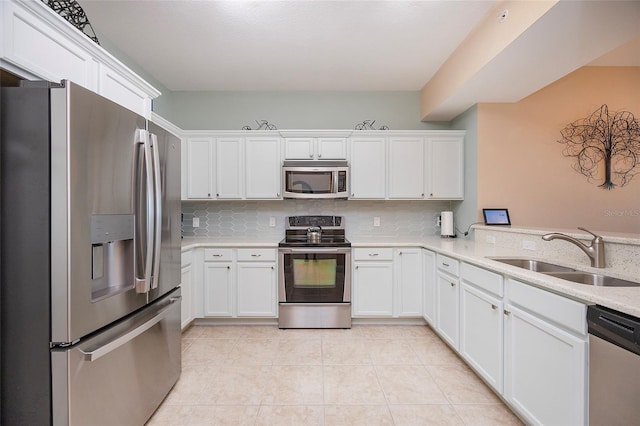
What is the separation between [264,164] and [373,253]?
1.61 m

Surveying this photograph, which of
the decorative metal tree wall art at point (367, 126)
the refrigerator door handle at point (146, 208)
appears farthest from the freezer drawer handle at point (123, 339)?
the decorative metal tree wall art at point (367, 126)

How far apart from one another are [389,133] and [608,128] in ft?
7.44

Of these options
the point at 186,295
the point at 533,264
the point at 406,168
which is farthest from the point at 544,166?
the point at 186,295

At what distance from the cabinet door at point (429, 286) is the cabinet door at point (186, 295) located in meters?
2.40

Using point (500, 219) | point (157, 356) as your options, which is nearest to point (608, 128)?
point (500, 219)

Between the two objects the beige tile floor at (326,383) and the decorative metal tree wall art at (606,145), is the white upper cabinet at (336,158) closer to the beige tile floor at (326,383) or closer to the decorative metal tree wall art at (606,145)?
the decorative metal tree wall art at (606,145)

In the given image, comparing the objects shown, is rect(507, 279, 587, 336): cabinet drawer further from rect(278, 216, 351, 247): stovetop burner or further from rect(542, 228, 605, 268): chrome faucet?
rect(278, 216, 351, 247): stovetop burner

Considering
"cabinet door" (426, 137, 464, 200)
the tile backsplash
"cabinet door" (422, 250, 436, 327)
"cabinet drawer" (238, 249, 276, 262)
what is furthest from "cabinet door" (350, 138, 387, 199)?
"cabinet drawer" (238, 249, 276, 262)

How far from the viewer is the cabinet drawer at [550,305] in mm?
1258

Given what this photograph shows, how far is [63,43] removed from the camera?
139 centimetres

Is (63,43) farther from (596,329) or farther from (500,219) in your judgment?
(500,219)

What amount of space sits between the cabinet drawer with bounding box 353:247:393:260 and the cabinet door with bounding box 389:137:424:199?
0.72 m

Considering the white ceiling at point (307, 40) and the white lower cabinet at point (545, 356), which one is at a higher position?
the white ceiling at point (307, 40)

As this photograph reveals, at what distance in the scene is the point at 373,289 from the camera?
124 inches
